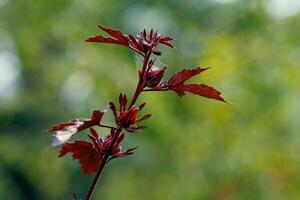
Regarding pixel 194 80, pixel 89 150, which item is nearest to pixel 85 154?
pixel 89 150

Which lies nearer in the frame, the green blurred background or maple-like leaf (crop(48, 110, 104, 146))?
maple-like leaf (crop(48, 110, 104, 146))

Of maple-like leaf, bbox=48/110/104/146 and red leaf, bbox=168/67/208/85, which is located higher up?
red leaf, bbox=168/67/208/85

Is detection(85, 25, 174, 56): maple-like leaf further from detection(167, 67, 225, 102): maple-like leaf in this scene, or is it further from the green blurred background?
the green blurred background

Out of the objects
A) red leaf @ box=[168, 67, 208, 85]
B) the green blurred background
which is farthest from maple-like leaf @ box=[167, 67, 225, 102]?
the green blurred background

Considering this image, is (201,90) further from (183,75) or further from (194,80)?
(194,80)

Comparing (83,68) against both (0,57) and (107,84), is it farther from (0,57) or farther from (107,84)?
(0,57)

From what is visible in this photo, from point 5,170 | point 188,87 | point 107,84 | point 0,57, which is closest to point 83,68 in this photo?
point 107,84
